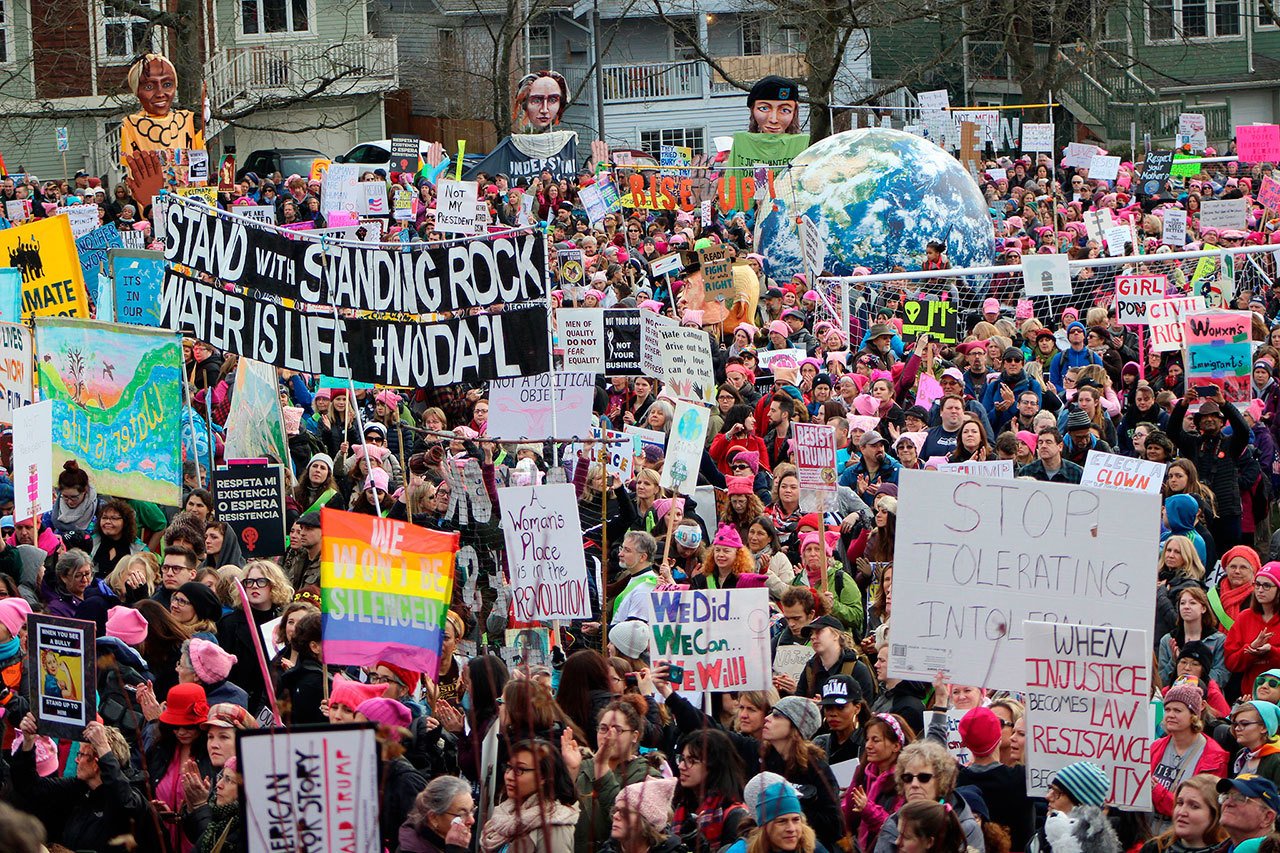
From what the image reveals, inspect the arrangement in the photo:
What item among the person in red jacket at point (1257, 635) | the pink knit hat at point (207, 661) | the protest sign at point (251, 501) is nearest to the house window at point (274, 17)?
the protest sign at point (251, 501)

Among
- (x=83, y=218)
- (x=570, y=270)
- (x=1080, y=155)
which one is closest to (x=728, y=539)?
(x=570, y=270)

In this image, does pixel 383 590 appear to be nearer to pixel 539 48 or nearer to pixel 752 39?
pixel 752 39

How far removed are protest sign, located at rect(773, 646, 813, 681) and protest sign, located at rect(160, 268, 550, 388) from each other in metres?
2.25

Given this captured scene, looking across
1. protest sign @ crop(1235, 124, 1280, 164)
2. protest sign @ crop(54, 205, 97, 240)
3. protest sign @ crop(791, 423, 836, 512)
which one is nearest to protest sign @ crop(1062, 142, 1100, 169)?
protest sign @ crop(1235, 124, 1280, 164)

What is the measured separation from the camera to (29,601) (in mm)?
9242

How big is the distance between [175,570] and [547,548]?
1.77 meters

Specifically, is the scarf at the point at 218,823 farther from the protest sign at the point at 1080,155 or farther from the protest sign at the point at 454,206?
the protest sign at the point at 1080,155

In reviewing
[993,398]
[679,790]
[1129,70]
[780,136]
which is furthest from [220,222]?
[1129,70]

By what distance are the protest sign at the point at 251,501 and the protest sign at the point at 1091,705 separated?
516 centimetres

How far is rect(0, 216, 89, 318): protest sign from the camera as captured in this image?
12781mm

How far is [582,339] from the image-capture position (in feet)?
46.5

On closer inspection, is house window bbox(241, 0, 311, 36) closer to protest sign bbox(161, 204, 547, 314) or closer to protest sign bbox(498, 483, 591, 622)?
protest sign bbox(161, 204, 547, 314)

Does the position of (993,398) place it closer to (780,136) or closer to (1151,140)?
(780,136)

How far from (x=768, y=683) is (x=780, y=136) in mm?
23908
